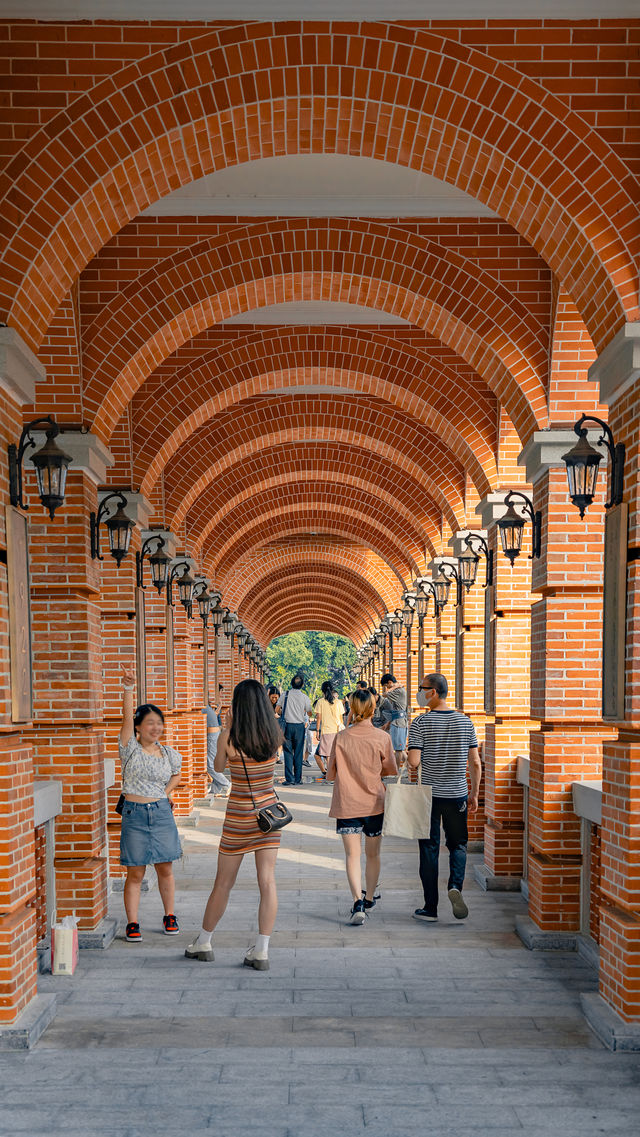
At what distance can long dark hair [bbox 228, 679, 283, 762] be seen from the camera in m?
6.71

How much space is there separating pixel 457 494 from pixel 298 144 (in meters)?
7.16

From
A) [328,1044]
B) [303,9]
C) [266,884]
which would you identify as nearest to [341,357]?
[303,9]

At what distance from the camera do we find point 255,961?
6.81 meters

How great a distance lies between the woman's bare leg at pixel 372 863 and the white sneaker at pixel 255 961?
1.43m

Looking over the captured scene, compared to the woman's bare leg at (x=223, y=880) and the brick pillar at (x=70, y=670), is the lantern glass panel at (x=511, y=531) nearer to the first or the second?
the brick pillar at (x=70, y=670)

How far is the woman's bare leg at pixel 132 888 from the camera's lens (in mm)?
7449

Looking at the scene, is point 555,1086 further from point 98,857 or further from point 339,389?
point 339,389

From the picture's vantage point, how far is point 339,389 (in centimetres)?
1407

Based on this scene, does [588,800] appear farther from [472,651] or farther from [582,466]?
[472,651]

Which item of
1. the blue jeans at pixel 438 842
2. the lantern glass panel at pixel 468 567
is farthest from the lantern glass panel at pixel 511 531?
the lantern glass panel at pixel 468 567

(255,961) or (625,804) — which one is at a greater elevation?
(625,804)

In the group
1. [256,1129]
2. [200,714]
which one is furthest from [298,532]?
[256,1129]

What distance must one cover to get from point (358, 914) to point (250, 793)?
1949mm

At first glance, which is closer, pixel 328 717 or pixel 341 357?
pixel 341 357
